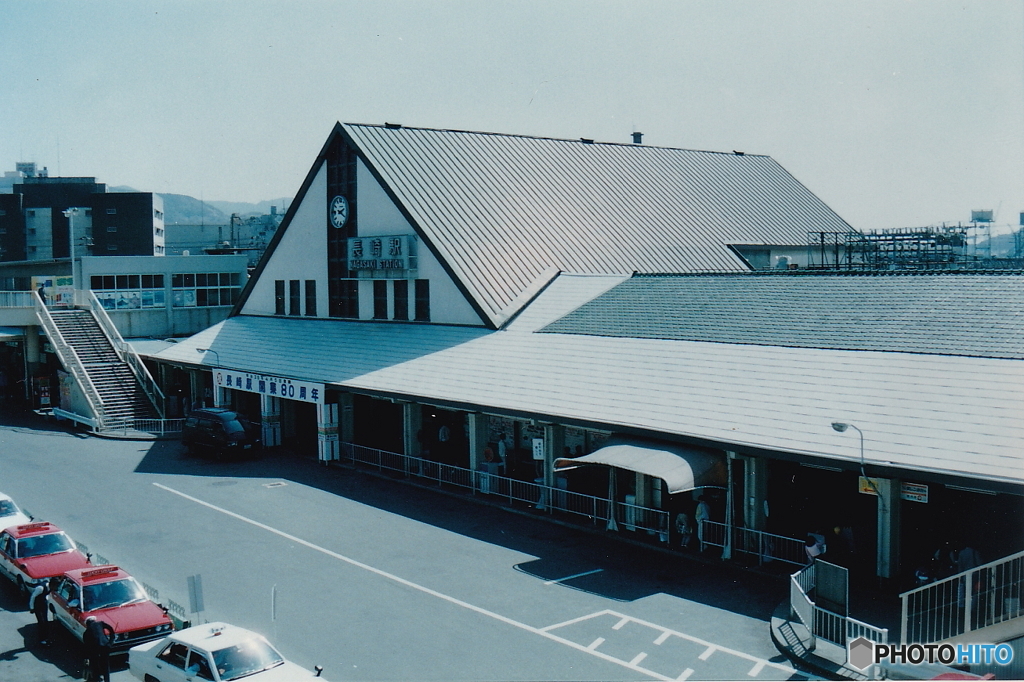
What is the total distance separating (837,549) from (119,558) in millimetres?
18674

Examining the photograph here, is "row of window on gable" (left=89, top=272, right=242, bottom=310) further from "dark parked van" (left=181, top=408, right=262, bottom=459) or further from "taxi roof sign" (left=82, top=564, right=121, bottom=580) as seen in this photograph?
"taxi roof sign" (left=82, top=564, right=121, bottom=580)

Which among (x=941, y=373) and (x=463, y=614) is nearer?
(x=463, y=614)

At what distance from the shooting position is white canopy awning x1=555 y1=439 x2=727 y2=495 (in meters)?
22.9

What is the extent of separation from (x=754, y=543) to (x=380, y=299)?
23133mm

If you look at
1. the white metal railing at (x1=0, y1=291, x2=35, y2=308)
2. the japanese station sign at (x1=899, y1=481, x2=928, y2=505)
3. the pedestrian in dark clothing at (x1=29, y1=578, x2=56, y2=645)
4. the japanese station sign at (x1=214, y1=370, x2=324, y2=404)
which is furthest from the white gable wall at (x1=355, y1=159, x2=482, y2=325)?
the white metal railing at (x1=0, y1=291, x2=35, y2=308)

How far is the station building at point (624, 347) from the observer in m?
21.9

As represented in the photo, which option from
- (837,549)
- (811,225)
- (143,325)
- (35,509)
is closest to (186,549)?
(35,509)

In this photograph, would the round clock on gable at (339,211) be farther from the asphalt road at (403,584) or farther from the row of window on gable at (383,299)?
the asphalt road at (403,584)

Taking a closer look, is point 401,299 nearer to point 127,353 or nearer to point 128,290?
point 127,353

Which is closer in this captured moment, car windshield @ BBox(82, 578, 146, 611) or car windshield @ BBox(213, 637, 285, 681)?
car windshield @ BBox(213, 637, 285, 681)

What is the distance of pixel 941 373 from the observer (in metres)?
22.9

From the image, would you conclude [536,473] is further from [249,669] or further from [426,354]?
[249,669]

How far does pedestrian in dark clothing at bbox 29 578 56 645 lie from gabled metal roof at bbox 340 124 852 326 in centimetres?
2009

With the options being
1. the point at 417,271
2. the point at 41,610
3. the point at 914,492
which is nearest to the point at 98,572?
the point at 41,610
